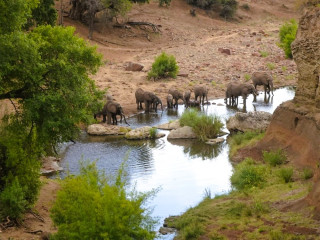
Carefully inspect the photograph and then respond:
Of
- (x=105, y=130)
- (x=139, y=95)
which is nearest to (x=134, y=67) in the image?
(x=139, y=95)

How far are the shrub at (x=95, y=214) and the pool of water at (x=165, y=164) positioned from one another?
3.23 meters

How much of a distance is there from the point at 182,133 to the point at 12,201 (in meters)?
13.0

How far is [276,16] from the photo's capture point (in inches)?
2704

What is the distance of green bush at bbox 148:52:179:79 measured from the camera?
39000mm

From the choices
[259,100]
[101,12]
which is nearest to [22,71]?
[259,100]

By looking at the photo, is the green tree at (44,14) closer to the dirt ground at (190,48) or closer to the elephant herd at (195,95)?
the dirt ground at (190,48)

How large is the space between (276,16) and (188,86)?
110ft

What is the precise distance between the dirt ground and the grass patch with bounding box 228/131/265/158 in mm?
9452

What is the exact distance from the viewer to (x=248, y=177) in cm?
1858

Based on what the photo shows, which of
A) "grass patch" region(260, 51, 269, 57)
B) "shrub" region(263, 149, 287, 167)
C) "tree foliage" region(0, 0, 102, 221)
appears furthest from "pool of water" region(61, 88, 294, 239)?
"grass patch" region(260, 51, 269, 57)

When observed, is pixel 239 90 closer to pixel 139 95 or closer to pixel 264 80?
pixel 264 80

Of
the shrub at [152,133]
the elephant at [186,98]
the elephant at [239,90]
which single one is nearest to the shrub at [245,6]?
the elephant at [239,90]

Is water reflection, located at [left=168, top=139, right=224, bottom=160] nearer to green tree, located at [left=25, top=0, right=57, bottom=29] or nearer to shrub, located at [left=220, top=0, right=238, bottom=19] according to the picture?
green tree, located at [left=25, top=0, right=57, bottom=29]

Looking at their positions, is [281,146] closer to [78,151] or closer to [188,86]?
[78,151]
